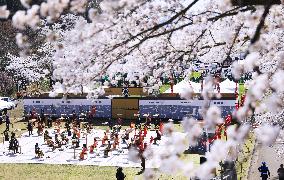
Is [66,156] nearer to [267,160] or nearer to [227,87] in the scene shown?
[267,160]

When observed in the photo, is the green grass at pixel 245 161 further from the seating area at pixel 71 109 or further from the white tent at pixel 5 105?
the white tent at pixel 5 105

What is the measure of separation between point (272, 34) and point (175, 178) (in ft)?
35.0

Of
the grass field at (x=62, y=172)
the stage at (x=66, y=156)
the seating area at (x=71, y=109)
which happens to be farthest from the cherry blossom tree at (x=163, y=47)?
the seating area at (x=71, y=109)

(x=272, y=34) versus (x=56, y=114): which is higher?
(x=272, y=34)

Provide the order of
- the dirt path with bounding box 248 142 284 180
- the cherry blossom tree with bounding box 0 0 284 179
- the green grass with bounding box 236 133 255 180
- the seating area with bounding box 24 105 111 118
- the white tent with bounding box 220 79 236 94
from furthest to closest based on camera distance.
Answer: the seating area with bounding box 24 105 111 118
the white tent with bounding box 220 79 236 94
the green grass with bounding box 236 133 255 180
the dirt path with bounding box 248 142 284 180
the cherry blossom tree with bounding box 0 0 284 179

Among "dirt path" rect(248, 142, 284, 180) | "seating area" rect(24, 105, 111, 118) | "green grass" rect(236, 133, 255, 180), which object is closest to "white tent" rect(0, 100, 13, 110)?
"seating area" rect(24, 105, 111, 118)

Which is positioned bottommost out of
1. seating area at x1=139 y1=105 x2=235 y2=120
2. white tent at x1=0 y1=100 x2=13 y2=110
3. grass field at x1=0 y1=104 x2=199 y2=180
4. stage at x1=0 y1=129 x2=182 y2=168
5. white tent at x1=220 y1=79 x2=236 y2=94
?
grass field at x1=0 y1=104 x2=199 y2=180

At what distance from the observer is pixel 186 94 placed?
17.1 ft

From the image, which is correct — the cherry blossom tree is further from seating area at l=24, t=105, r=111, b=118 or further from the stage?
seating area at l=24, t=105, r=111, b=118

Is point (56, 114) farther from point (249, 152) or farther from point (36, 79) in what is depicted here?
point (249, 152)

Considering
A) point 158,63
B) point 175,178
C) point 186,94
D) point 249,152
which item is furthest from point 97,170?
point 186,94

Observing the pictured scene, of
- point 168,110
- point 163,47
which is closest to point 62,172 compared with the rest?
point 163,47

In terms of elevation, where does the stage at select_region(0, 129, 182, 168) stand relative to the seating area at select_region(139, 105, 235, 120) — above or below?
below

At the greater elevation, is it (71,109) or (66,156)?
(71,109)
